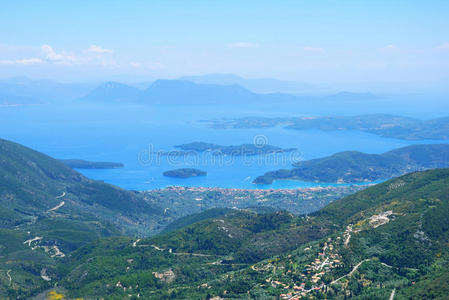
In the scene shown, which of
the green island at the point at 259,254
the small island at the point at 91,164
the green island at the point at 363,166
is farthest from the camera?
the small island at the point at 91,164

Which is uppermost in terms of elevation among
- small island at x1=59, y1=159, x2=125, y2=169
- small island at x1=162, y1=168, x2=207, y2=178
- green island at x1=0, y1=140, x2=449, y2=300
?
green island at x1=0, y1=140, x2=449, y2=300

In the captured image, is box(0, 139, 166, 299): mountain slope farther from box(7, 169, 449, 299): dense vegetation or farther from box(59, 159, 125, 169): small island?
box(59, 159, 125, 169): small island

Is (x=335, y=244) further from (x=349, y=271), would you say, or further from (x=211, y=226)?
(x=211, y=226)

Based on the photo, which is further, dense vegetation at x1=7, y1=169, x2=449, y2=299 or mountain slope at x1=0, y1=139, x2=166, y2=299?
mountain slope at x1=0, y1=139, x2=166, y2=299

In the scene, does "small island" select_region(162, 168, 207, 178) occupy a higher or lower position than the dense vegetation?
lower

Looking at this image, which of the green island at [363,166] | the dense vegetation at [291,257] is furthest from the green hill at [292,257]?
the green island at [363,166]

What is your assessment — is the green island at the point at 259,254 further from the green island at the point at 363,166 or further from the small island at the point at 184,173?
the green island at the point at 363,166

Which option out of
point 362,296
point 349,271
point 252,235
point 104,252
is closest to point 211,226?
point 252,235

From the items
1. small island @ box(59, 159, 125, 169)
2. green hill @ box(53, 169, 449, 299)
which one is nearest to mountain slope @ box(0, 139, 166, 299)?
green hill @ box(53, 169, 449, 299)
